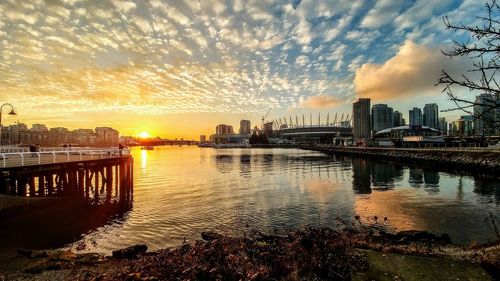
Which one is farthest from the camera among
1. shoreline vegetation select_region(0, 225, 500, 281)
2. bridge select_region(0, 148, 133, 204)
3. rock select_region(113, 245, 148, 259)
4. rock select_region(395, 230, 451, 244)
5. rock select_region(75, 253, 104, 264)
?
bridge select_region(0, 148, 133, 204)

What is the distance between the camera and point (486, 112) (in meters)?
5.55

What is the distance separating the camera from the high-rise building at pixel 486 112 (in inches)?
211

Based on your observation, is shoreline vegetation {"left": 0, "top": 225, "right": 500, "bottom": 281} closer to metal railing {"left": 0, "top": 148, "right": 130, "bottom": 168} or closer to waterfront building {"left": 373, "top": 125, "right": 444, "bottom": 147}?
metal railing {"left": 0, "top": 148, "right": 130, "bottom": 168}

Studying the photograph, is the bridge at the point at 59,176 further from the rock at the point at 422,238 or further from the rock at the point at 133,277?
the rock at the point at 422,238

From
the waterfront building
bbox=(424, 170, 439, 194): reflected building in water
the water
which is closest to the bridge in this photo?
the water

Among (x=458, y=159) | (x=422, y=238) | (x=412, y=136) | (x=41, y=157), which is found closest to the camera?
(x=422, y=238)

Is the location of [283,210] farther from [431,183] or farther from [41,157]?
[41,157]

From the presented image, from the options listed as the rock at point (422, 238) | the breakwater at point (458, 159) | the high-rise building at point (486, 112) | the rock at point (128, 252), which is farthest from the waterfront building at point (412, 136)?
the high-rise building at point (486, 112)

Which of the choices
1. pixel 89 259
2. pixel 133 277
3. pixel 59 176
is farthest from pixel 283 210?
pixel 59 176

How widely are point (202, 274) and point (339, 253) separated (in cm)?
417

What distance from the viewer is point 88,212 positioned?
27641 mm

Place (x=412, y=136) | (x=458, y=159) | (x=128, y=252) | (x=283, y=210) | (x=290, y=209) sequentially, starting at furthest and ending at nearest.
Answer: (x=412, y=136)
(x=458, y=159)
(x=290, y=209)
(x=283, y=210)
(x=128, y=252)

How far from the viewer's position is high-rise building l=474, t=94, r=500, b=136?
536 cm

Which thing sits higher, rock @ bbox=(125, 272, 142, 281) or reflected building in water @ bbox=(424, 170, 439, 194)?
rock @ bbox=(125, 272, 142, 281)
